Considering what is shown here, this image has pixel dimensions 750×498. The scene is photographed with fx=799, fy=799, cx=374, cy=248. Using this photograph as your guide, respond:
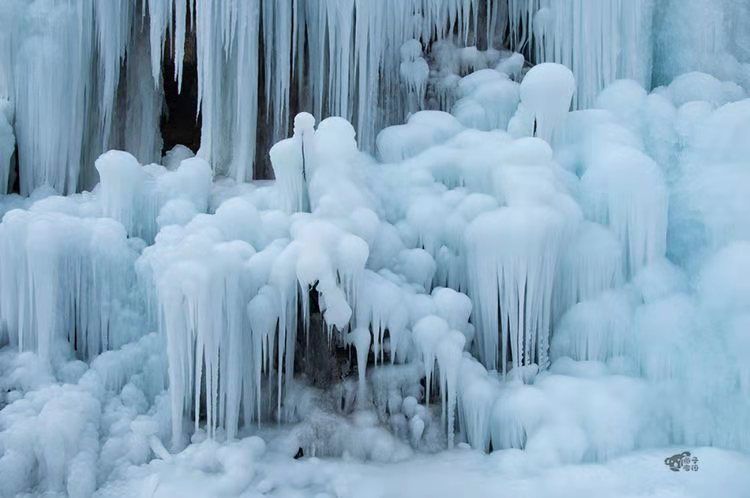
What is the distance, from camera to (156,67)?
5859 mm

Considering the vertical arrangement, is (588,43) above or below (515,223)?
→ above

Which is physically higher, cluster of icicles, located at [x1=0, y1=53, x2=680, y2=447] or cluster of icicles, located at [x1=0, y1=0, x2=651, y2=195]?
cluster of icicles, located at [x1=0, y1=0, x2=651, y2=195]

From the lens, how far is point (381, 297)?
A: 465 centimetres

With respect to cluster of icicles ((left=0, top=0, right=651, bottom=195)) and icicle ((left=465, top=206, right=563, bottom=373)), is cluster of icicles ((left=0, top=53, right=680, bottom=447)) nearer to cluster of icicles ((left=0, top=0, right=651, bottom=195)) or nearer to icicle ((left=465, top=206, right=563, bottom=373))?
icicle ((left=465, top=206, right=563, bottom=373))

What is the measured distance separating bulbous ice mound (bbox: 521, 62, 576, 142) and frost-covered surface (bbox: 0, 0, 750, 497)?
1 centimetres

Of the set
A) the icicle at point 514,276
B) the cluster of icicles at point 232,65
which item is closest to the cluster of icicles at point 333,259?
the icicle at point 514,276

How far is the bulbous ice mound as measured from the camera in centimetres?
533

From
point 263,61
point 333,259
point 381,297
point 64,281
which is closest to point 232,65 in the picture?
point 263,61

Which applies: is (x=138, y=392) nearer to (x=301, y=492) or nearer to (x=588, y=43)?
(x=301, y=492)

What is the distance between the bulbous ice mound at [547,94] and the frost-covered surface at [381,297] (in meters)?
0.01

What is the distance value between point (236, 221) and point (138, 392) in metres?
1.19

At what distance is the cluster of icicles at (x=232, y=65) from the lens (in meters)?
5.86

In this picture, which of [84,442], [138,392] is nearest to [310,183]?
[138,392]

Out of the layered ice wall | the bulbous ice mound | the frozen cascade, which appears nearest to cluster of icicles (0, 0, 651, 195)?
the layered ice wall
